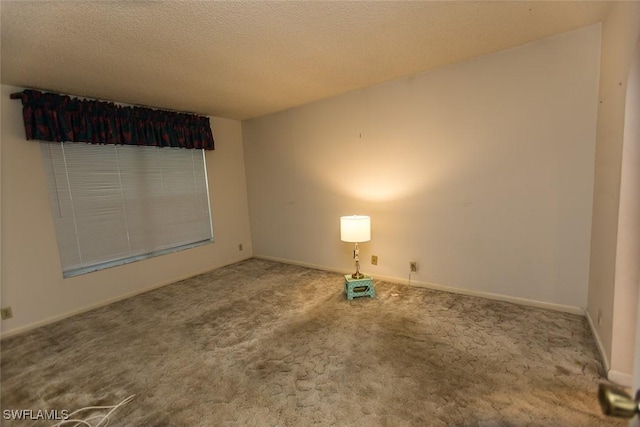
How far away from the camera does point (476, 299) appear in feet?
9.50

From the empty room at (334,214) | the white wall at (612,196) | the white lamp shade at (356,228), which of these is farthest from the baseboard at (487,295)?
the white lamp shade at (356,228)

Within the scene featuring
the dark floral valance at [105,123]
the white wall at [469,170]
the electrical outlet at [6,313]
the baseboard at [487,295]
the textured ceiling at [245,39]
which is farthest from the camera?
the dark floral valance at [105,123]

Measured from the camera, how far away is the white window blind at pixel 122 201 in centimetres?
304

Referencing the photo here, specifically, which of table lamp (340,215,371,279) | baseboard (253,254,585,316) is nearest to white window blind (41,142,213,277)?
baseboard (253,254,585,316)

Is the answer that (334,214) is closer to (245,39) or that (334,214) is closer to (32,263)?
(245,39)

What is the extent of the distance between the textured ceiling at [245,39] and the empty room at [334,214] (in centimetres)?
2

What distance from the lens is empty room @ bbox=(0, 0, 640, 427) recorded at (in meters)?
1.71

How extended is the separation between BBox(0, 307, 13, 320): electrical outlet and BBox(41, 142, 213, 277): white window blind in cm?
50

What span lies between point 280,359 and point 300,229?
7.64 ft

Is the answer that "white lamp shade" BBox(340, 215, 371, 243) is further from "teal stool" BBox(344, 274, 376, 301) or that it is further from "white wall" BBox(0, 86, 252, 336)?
"white wall" BBox(0, 86, 252, 336)

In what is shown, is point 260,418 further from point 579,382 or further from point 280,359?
point 579,382

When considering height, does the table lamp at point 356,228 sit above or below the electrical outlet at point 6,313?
above

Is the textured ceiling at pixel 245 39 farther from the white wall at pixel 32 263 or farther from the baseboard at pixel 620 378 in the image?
the baseboard at pixel 620 378

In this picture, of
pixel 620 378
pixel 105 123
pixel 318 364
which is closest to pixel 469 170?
pixel 620 378
